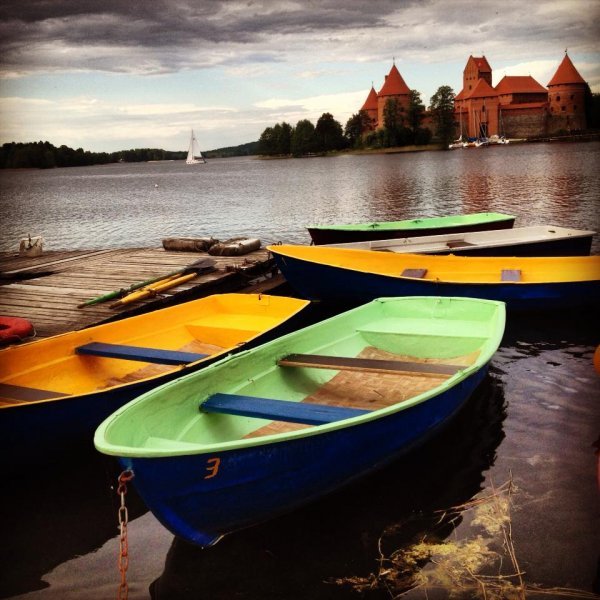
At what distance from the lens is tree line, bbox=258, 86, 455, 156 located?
96438 mm

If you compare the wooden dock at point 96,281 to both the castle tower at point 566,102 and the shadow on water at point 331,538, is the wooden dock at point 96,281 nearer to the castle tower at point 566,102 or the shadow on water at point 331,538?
the shadow on water at point 331,538

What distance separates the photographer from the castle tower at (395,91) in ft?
318

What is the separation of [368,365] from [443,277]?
4.63 metres

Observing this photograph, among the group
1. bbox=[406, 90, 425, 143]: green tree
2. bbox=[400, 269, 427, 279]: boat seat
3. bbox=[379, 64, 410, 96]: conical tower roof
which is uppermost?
bbox=[379, 64, 410, 96]: conical tower roof

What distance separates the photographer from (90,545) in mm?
4230

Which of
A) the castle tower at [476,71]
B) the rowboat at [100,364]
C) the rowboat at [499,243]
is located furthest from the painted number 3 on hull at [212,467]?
the castle tower at [476,71]

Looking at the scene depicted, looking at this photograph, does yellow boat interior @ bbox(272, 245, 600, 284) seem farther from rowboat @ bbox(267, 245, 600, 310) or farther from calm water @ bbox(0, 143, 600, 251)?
calm water @ bbox(0, 143, 600, 251)

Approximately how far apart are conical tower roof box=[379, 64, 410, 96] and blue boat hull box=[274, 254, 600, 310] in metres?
95.5

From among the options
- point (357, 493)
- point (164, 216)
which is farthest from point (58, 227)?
point (357, 493)

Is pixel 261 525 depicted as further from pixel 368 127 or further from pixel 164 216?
pixel 368 127

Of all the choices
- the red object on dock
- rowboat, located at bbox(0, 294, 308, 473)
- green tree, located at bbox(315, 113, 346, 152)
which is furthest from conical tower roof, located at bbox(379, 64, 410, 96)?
the red object on dock

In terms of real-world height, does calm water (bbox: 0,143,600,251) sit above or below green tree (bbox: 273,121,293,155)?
below

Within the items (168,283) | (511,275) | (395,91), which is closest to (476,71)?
(395,91)

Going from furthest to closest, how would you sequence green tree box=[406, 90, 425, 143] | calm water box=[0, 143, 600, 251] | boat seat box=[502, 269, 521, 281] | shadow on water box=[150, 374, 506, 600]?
green tree box=[406, 90, 425, 143] → calm water box=[0, 143, 600, 251] → boat seat box=[502, 269, 521, 281] → shadow on water box=[150, 374, 506, 600]
